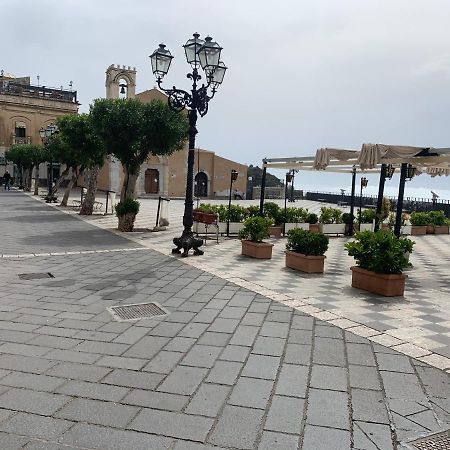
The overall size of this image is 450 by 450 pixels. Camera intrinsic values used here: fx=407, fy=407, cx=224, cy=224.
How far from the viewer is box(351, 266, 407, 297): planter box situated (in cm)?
590

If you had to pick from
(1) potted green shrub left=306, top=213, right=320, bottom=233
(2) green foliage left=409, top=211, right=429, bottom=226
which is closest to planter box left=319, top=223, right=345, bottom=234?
(1) potted green shrub left=306, top=213, right=320, bottom=233

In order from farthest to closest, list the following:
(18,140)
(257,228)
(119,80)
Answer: (18,140), (119,80), (257,228)

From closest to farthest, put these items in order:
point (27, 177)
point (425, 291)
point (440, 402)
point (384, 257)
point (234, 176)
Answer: point (440, 402) → point (384, 257) → point (425, 291) → point (234, 176) → point (27, 177)

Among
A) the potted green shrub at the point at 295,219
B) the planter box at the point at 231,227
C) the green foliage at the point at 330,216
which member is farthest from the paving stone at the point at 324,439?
the green foliage at the point at 330,216

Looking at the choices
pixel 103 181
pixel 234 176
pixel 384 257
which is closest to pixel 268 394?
pixel 384 257

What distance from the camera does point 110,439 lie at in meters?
2.44

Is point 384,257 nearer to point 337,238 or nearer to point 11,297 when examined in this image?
point 11,297

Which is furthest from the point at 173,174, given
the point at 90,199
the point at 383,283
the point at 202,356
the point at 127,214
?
the point at 202,356

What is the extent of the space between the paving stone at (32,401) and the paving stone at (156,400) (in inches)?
17.8

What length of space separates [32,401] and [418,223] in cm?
1594

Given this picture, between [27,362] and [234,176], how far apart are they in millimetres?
10631

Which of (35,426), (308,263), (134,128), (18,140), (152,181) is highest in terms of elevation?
(18,140)

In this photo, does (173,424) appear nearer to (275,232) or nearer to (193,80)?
(193,80)

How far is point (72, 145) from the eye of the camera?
18266 mm
